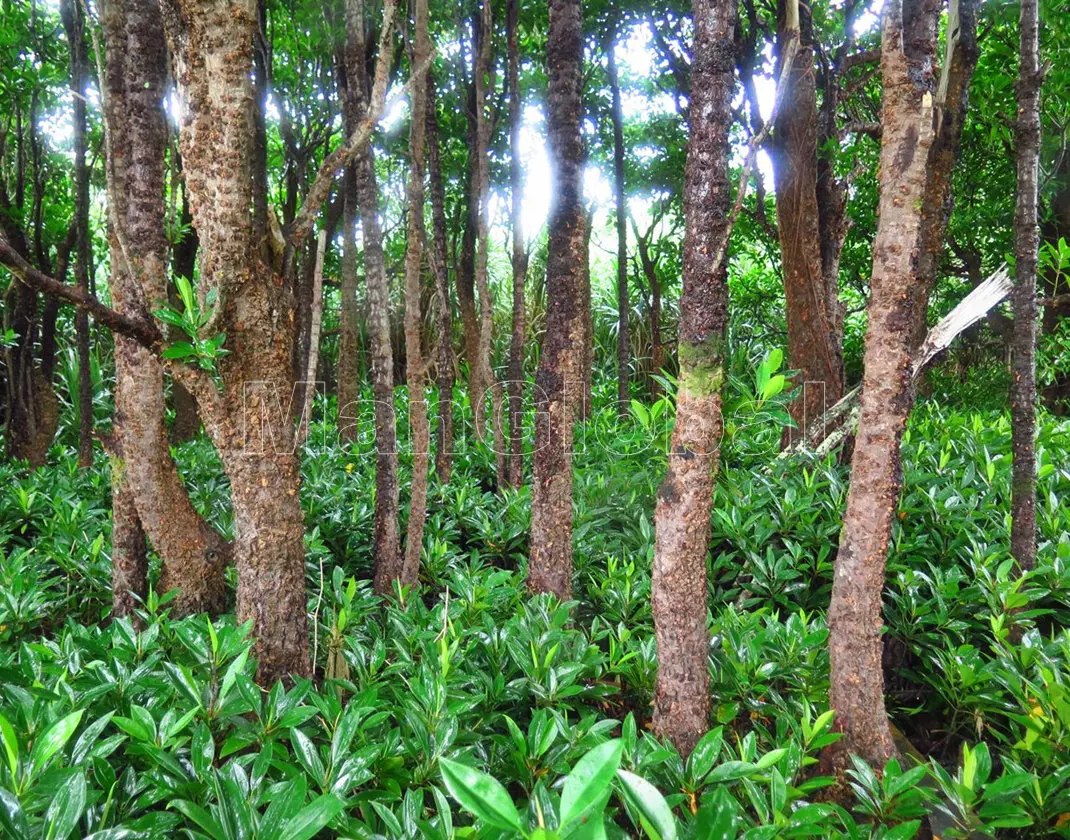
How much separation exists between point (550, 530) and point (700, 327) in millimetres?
1255

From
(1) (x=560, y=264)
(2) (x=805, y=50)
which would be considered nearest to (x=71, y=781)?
(1) (x=560, y=264)

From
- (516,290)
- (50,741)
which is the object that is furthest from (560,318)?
(516,290)

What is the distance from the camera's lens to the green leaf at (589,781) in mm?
854

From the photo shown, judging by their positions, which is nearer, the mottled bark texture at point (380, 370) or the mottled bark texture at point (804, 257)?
the mottled bark texture at point (380, 370)

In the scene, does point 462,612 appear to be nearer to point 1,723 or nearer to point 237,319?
point 237,319

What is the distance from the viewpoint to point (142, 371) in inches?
108

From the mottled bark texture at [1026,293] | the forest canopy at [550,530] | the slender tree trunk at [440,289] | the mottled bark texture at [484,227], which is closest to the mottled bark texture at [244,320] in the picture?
the forest canopy at [550,530]

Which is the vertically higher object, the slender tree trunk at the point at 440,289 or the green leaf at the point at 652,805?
the slender tree trunk at the point at 440,289

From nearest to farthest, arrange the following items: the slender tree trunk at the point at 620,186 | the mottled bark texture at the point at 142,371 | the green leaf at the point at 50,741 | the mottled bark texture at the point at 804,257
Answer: the green leaf at the point at 50,741
the mottled bark texture at the point at 142,371
the mottled bark texture at the point at 804,257
the slender tree trunk at the point at 620,186

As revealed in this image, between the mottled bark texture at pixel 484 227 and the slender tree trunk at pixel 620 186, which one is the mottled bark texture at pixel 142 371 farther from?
the slender tree trunk at pixel 620 186

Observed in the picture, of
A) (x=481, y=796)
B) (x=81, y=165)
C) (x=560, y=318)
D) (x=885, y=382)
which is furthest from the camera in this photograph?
(x=81, y=165)

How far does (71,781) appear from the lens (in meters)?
1.31

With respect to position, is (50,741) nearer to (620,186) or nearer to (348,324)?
(348,324)

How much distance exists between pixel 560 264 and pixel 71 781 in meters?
2.13
